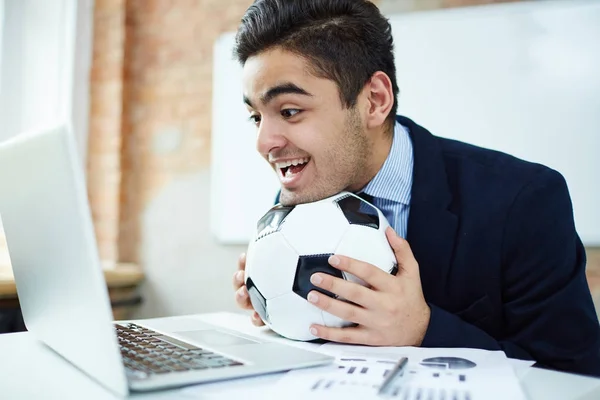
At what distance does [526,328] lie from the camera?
3.63 ft

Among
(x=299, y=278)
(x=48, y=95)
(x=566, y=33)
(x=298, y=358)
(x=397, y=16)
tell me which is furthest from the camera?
(x=48, y=95)

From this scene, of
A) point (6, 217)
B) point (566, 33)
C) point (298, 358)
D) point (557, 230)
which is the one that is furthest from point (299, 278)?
point (566, 33)

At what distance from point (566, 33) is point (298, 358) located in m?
2.06

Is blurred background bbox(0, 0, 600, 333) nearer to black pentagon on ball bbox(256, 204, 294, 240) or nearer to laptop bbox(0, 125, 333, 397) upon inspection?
black pentagon on ball bbox(256, 204, 294, 240)

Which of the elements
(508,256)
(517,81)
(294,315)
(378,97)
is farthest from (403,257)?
(517,81)

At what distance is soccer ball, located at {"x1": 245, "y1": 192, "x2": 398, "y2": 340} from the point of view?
0.96 m

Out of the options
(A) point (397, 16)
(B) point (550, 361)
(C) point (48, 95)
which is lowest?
(B) point (550, 361)

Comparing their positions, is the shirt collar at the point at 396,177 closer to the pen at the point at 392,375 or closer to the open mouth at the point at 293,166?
the open mouth at the point at 293,166

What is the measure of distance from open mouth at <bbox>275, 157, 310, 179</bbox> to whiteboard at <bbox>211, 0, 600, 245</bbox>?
4.21 feet

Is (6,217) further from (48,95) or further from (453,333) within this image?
(48,95)

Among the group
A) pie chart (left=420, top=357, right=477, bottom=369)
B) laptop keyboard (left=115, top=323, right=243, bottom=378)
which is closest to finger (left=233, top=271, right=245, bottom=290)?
laptop keyboard (left=115, top=323, right=243, bottom=378)

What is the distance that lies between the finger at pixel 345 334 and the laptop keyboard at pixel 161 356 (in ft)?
0.80

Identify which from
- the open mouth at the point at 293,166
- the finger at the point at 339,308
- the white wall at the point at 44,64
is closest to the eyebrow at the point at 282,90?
the open mouth at the point at 293,166

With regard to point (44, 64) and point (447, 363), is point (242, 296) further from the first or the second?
point (44, 64)
